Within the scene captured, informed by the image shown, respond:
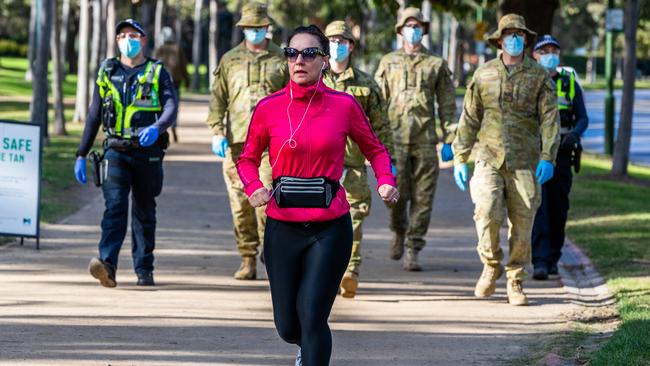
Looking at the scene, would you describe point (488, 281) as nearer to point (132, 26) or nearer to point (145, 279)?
point (145, 279)

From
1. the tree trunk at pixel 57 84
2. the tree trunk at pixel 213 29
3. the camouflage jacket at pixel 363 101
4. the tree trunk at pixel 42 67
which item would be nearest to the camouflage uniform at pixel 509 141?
the camouflage jacket at pixel 363 101

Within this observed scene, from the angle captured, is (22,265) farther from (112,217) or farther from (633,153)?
(633,153)

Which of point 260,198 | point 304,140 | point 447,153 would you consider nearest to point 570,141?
point 447,153

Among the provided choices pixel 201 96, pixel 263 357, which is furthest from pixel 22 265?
pixel 201 96

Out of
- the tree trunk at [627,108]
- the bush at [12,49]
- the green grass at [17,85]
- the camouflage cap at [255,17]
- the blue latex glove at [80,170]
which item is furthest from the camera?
the bush at [12,49]

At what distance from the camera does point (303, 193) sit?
6719 millimetres

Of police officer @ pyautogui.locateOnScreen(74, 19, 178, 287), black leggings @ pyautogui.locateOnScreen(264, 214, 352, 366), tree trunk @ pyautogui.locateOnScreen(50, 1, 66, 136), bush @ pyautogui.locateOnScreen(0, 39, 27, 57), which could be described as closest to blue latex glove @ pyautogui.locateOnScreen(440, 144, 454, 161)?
police officer @ pyautogui.locateOnScreen(74, 19, 178, 287)

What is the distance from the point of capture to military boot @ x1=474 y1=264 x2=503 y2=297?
1068cm

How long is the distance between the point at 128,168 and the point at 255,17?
1.52m

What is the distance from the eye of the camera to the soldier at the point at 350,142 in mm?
10609

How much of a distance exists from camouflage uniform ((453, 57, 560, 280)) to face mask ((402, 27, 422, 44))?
4.69ft

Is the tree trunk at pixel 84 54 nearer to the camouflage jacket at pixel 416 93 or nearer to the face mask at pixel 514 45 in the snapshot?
the camouflage jacket at pixel 416 93

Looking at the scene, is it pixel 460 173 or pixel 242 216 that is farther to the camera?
pixel 242 216

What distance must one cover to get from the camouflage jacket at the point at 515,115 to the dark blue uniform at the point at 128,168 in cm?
220
